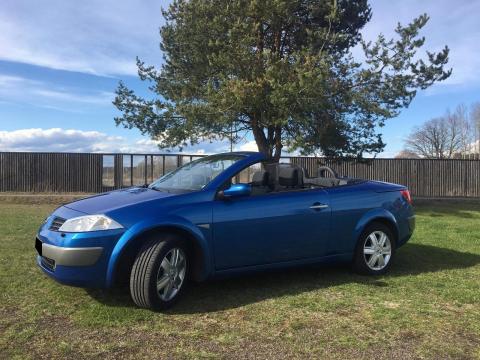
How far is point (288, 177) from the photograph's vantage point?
5.72m

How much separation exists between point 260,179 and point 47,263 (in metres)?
2.38

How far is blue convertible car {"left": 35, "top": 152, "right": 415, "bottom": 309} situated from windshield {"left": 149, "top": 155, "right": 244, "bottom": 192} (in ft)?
0.06

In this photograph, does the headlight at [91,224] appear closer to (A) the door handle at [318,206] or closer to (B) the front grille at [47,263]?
(B) the front grille at [47,263]

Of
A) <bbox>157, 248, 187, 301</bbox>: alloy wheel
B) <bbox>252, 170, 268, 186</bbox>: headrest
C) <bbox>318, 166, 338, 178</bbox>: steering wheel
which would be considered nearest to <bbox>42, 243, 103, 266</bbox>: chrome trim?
<bbox>157, 248, 187, 301</bbox>: alloy wheel

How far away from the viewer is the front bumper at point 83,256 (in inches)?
177

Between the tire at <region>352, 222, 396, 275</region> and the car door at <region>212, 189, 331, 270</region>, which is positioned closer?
the car door at <region>212, 189, 331, 270</region>

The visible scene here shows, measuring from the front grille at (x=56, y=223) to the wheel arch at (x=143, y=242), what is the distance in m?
0.68

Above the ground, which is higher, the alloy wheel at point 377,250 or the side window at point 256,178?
the side window at point 256,178

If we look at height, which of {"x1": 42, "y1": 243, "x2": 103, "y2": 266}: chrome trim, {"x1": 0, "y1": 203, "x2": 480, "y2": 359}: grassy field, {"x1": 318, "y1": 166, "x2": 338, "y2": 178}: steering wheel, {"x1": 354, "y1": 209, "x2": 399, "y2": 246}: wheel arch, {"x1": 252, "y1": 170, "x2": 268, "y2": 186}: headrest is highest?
{"x1": 318, "y1": 166, "x2": 338, "y2": 178}: steering wheel

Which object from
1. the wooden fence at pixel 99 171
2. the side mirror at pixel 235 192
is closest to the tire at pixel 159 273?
the side mirror at pixel 235 192

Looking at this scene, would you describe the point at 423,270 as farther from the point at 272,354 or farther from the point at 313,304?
the point at 272,354

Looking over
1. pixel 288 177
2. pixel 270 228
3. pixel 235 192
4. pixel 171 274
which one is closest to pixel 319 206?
pixel 288 177

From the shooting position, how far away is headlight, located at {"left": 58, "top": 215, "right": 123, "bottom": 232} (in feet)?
14.9

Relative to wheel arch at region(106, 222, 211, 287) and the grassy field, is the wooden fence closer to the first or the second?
the grassy field
